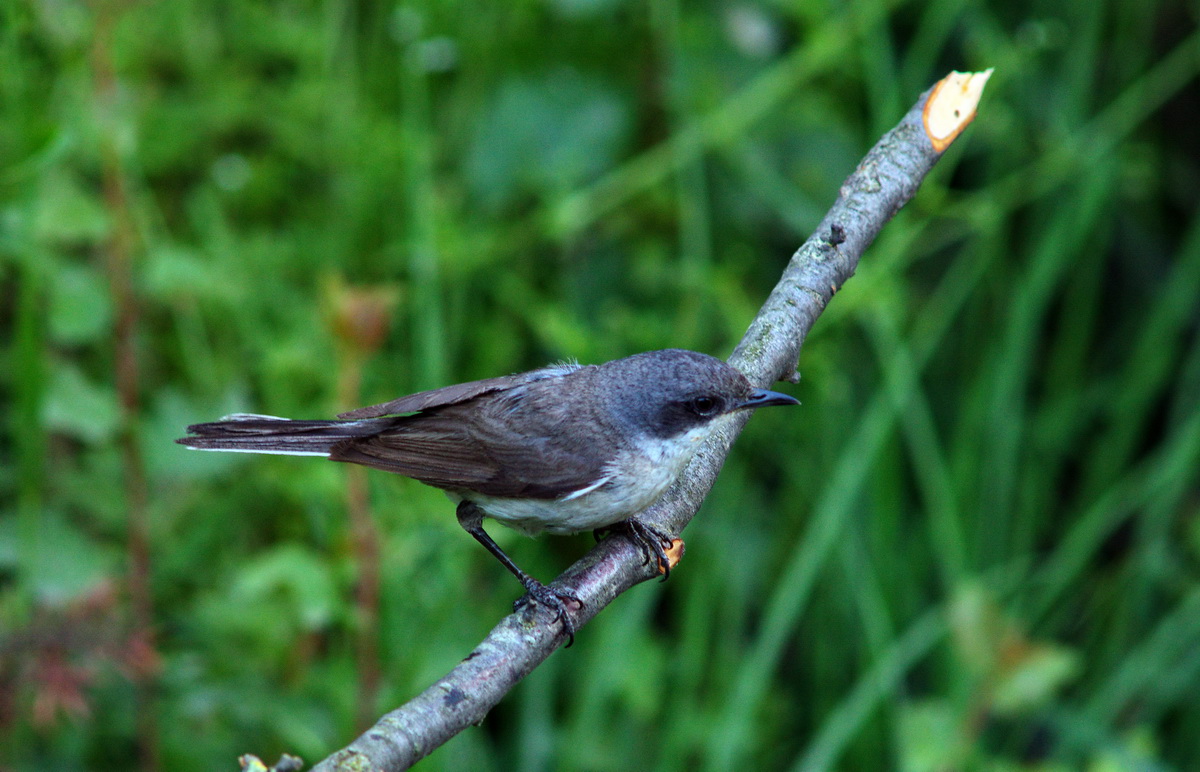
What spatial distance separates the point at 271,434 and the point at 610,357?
1.56 metres

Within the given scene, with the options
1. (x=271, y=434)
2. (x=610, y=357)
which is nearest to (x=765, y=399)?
(x=271, y=434)

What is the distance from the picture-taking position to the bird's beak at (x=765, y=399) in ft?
8.73

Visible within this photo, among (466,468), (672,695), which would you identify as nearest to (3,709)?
(466,468)

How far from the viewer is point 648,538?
2551 millimetres

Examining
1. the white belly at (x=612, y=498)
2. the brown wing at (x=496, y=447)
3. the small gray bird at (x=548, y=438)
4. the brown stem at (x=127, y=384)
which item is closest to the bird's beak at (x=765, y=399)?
the small gray bird at (x=548, y=438)

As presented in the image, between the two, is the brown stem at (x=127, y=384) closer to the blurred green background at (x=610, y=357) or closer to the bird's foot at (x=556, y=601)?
the blurred green background at (x=610, y=357)

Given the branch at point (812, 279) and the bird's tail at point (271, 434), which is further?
the bird's tail at point (271, 434)

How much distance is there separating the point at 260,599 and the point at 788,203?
8.00ft

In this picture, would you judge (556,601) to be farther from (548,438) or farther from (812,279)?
(812,279)

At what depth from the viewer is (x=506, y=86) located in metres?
4.70

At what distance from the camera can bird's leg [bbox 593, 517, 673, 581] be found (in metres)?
2.50

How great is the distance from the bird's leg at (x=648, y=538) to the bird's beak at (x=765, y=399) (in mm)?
380

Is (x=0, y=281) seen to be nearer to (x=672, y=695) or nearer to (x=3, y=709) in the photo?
(x=3, y=709)

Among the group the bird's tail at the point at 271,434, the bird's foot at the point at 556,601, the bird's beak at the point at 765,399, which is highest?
the bird's beak at the point at 765,399
